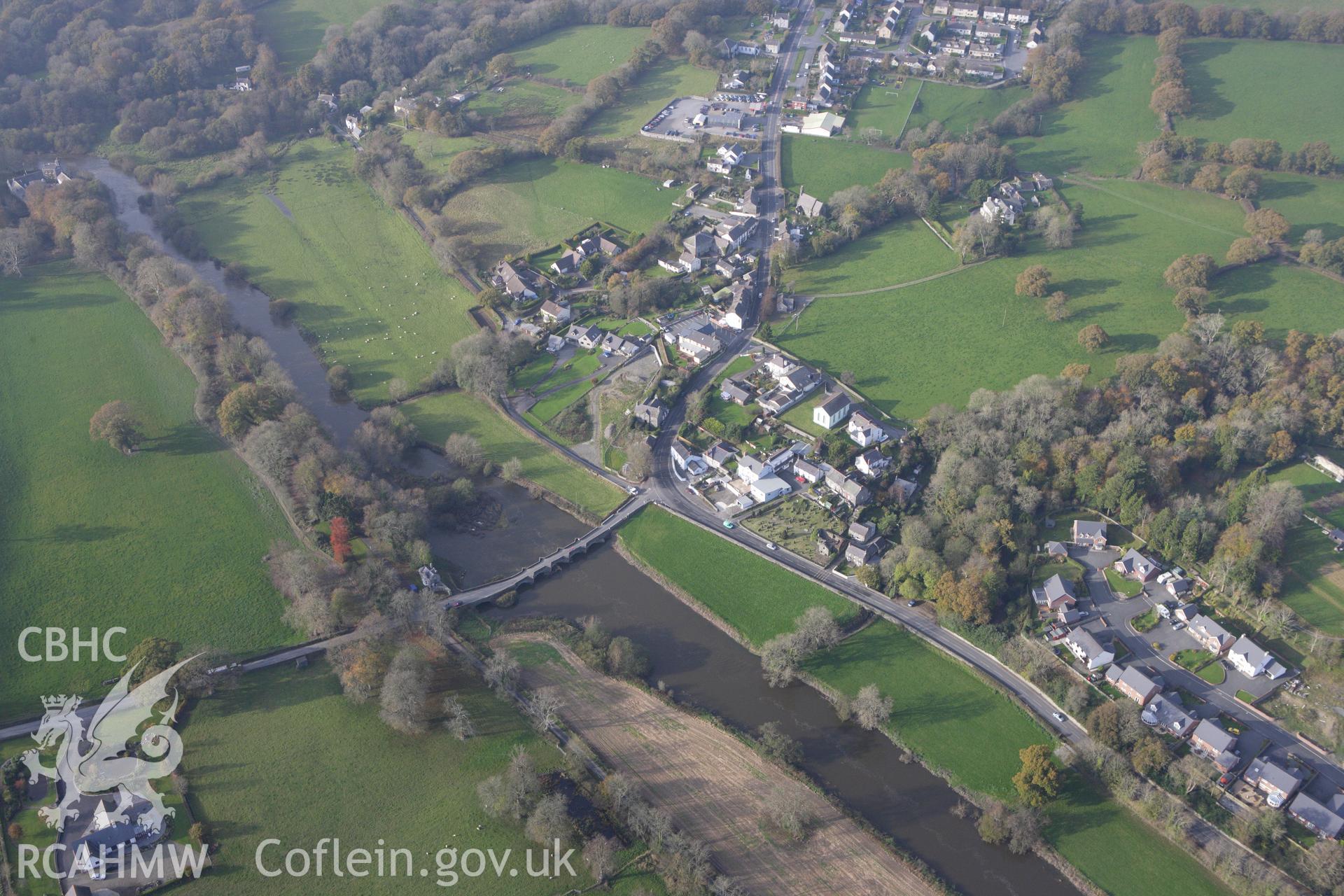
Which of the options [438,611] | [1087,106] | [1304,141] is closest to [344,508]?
[438,611]

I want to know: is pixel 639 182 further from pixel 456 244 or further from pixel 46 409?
pixel 46 409

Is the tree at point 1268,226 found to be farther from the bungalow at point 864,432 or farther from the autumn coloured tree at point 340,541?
the autumn coloured tree at point 340,541

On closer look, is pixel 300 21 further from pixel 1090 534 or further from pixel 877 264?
pixel 1090 534

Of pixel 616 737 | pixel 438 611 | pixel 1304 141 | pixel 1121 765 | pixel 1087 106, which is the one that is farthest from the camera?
pixel 1087 106

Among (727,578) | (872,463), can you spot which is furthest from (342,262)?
(872,463)

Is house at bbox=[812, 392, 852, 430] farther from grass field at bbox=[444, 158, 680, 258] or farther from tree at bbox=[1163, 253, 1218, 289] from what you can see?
tree at bbox=[1163, 253, 1218, 289]

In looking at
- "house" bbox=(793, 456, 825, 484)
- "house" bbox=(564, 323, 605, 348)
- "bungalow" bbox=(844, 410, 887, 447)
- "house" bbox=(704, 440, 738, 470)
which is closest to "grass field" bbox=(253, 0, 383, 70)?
"house" bbox=(564, 323, 605, 348)
